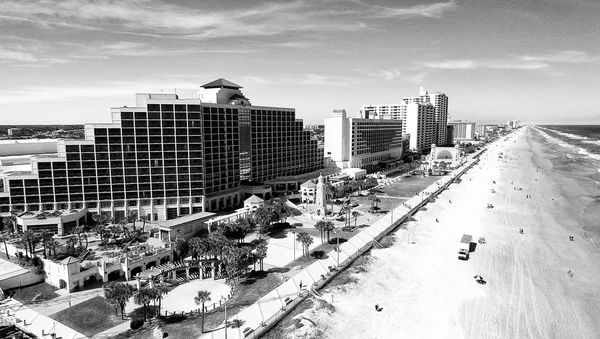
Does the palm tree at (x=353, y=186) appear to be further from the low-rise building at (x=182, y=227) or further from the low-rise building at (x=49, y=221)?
the low-rise building at (x=49, y=221)

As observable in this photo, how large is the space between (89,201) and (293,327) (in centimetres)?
6487

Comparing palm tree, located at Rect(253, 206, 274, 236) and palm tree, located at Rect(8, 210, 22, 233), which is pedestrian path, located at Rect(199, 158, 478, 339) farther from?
palm tree, located at Rect(8, 210, 22, 233)

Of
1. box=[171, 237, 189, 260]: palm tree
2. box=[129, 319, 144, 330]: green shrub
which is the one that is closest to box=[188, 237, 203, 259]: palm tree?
box=[171, 237, 189, 260]: palm tree

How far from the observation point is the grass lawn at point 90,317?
42.5m

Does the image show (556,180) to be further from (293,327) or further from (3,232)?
(3,232)

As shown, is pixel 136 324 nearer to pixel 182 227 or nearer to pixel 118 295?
pixel 118 295

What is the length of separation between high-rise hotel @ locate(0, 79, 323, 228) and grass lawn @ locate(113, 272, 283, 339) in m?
41.8

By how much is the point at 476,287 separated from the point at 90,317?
53342 millimetres

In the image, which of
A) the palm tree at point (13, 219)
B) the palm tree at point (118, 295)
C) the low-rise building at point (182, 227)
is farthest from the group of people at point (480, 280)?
the palm tree at point (13, 219)

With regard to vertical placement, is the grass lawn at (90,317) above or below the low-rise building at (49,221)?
below

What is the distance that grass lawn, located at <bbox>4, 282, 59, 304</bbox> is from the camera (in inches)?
1961

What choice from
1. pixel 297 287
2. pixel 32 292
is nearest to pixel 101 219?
pixel 32 292

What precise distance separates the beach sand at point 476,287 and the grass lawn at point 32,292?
119 feet

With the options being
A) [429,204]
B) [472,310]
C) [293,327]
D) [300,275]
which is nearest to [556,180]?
[429,204]
